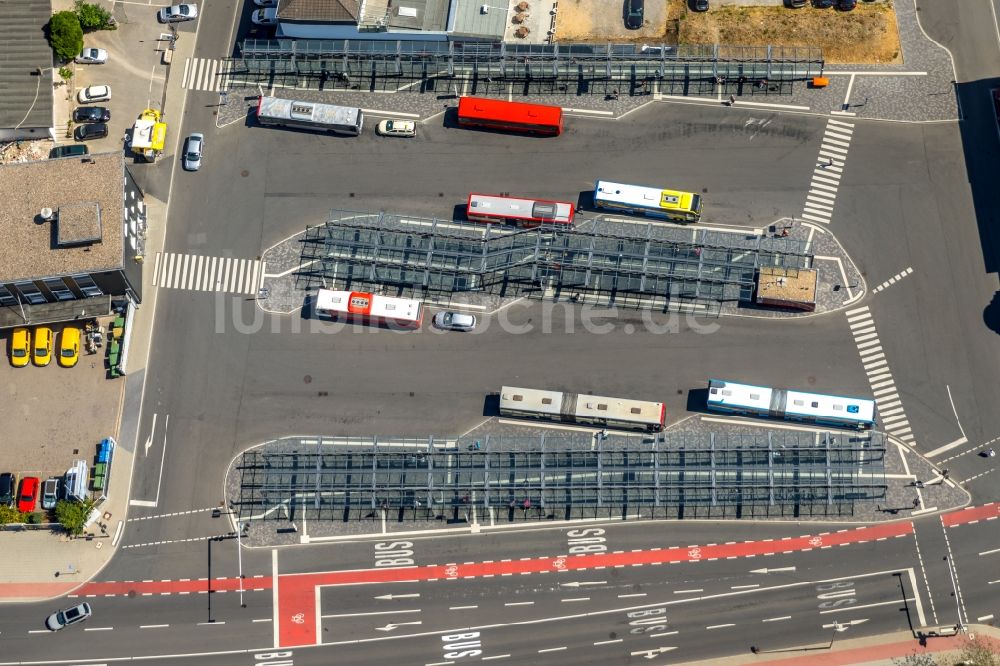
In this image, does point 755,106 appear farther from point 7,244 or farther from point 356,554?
point 7,244

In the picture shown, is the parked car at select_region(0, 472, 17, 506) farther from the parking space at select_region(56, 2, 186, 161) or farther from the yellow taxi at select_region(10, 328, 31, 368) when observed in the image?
the parking space at select_region(56, 2, 186, 161)

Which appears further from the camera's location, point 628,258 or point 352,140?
point 352,140

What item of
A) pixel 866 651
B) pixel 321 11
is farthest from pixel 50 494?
pixel 866 651

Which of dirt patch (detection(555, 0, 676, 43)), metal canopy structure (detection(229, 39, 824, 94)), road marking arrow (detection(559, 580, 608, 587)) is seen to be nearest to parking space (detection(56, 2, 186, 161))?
metal canopy structure (detection(229, 39, 824, 94))

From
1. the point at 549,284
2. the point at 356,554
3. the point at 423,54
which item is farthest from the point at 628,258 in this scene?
the point at 356,554

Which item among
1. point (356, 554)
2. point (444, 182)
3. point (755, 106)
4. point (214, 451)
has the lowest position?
point (356, 554)

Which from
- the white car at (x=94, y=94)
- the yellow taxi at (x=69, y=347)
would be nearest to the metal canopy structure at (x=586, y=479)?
the yellow taxi at (x=69, y=347)

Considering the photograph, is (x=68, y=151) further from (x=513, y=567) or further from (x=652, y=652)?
(x=652, y=652)
